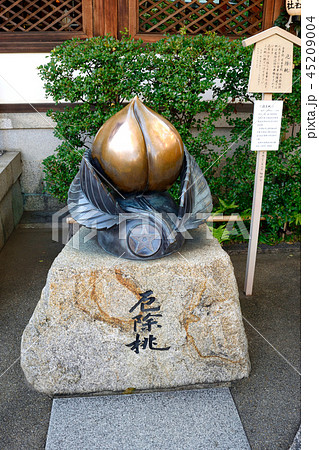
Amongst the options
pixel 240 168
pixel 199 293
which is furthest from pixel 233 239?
pixel 199 293

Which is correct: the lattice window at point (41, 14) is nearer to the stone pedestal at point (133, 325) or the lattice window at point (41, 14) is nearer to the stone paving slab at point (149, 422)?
the stone pedestal at point (133, 325)

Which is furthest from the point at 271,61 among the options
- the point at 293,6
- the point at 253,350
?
the point at 253,350

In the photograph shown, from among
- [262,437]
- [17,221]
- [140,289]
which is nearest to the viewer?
[262,437]

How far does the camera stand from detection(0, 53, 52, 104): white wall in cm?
454

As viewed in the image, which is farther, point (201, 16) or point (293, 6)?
point (201, 16)

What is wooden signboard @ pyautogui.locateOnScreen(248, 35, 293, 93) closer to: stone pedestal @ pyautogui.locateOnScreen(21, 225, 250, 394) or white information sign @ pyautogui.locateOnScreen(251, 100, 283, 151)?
white information sign @ pyautogui.locateOnScreen(251, 100, 283, 151)

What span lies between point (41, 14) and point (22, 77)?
3.45 ft

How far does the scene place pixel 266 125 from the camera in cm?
326

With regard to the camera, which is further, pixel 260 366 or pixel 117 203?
pixel 260 366

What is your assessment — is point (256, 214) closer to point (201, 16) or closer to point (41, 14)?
point (201, 16)

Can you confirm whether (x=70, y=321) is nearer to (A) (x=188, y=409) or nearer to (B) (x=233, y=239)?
(A) (x=188, y=409)

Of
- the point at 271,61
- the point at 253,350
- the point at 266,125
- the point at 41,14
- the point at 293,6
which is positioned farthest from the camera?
the point at 41,14

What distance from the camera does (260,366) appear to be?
Result: 8.77 ft

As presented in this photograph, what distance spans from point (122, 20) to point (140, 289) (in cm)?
342
